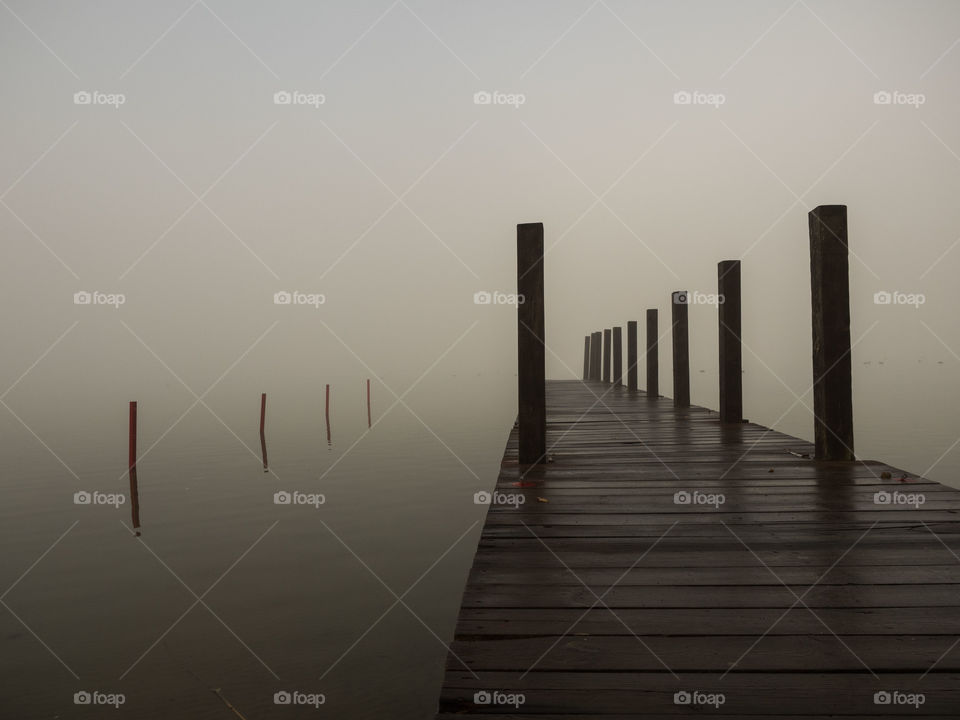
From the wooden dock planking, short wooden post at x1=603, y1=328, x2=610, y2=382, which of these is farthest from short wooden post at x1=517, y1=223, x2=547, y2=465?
short wooden post at x1=603, y1=328, x2=610, y2=382

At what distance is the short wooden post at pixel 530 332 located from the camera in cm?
630

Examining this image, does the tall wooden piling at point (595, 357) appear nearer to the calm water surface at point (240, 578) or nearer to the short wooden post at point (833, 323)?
the calm water surface at point (240, 578)

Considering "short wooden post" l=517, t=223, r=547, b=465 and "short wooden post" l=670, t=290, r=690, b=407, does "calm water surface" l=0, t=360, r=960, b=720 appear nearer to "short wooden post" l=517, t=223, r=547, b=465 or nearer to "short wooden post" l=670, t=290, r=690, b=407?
"short wooden post" l=517, t=223, r=547, b=465

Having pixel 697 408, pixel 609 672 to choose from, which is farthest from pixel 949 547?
pixel 697 408

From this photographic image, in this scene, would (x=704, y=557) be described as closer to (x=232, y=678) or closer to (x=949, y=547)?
(x=949, y=547)

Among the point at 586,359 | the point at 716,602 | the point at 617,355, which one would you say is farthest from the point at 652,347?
the point at 586,359

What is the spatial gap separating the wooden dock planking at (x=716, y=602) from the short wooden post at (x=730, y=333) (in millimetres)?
3975

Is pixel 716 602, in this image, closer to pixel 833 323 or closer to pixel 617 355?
pixel 833 323

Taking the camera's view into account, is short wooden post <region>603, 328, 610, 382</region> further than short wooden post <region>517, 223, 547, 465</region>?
Yes

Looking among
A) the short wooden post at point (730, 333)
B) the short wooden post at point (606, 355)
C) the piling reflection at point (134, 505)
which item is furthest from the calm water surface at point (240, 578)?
the short wooden post at point (606, 355)

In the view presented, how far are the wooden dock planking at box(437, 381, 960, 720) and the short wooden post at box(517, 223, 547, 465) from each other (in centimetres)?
97

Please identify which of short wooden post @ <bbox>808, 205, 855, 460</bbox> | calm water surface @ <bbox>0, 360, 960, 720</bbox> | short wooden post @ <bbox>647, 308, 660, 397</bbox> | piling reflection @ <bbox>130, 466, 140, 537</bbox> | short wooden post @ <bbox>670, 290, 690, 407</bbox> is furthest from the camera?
short wooden post @ <bbox>647, 308, 660, 397</bbox>

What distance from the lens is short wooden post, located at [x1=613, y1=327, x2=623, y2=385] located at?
23141mm

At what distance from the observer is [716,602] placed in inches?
116
